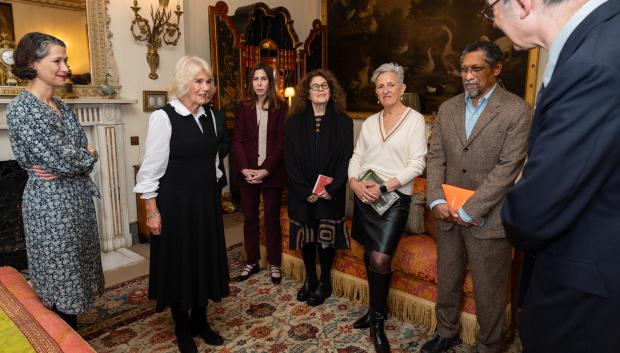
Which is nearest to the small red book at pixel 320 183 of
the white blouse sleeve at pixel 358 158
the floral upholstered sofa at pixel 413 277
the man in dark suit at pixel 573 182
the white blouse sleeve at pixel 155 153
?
the white blouse sleeve at pixel 358 158

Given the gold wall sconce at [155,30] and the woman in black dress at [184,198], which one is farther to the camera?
the gold wall sconce at [155,30]

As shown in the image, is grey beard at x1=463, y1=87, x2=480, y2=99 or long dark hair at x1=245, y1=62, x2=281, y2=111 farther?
long dark hair at x1=245, y1=62, x2=281, y2=111

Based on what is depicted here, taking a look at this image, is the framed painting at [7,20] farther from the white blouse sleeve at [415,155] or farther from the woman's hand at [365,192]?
the white blouse sleeve at [415,155]

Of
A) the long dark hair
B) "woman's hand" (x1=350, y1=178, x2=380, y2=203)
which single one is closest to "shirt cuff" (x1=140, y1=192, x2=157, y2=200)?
"woman's hand" (x1=350, y1=178, x2=380, y2=203)

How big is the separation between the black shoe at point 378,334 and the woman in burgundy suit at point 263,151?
3.74 feet

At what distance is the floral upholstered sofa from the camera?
2.70m

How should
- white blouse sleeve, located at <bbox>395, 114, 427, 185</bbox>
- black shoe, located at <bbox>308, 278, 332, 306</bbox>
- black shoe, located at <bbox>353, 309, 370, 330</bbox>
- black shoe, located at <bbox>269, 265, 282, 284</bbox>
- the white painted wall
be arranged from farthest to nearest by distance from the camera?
the white painted wall
black shoe, located at <bbox>269, 265, 282, 284</bbox>
black shoe, located at <bbox>308, 278, 332, 306</bbox>
black shoe, located at <bbox>353, 309, 370, 330</bbox>
white blouse sleeve, located at <bbox>395, 114, 427, 185</bbox>

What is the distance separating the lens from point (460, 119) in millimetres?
2361

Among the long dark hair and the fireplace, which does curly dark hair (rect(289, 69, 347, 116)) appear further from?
the fireplace

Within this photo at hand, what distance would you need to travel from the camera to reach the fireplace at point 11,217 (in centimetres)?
393

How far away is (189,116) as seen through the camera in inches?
92.9

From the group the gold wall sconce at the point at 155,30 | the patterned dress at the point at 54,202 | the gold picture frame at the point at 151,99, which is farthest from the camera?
the gold picture frame at the point at 151,99

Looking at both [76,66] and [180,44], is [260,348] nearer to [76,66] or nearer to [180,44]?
[76,66]

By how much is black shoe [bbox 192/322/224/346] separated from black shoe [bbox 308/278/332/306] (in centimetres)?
79
